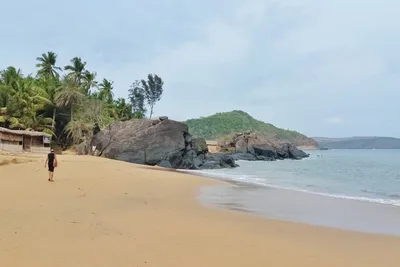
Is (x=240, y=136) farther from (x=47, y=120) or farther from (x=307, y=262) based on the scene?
(x=307, y=262)

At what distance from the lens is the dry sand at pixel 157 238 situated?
6066 mm

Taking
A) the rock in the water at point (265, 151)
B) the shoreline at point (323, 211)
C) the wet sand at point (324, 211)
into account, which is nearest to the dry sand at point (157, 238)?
the shoreline at point (323, 211)

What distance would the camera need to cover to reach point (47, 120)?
48.6m

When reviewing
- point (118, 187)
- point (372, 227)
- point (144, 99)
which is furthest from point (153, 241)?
point (144, 99)

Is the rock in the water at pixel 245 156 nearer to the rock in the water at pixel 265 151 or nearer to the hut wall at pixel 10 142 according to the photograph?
the rock in the water at pixel 265 151

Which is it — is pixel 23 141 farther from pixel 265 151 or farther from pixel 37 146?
pixel 265 151

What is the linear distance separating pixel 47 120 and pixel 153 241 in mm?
45513

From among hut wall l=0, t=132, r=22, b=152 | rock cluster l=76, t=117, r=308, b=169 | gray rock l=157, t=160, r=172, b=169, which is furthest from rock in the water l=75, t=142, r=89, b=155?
gray rock l=157, t=160, r=172, b=169

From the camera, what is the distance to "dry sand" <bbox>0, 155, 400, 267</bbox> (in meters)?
6.07

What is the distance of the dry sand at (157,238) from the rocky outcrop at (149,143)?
28.4 metres

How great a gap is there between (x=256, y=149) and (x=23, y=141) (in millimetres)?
51673

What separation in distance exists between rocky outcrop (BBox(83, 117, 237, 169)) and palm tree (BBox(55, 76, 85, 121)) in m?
7.63

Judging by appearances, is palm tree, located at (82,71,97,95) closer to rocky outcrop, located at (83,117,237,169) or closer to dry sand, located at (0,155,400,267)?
rocky outcrop, located at (83,117,237,169)

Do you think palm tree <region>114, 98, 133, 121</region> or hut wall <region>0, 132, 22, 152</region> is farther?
palm tree <region>114, 98, 133, 121</region>
